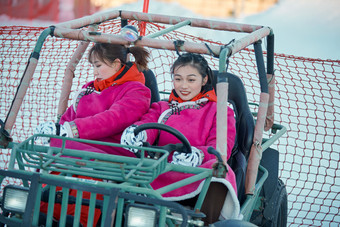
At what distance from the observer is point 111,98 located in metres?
2.99

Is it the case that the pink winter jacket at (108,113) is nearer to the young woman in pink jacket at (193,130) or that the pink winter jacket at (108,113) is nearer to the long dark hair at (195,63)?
the young woman in pink jacket at (193,130)

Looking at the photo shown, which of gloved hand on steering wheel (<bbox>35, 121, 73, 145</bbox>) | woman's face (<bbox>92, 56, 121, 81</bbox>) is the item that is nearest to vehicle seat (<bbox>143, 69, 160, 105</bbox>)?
woman's face (<bbox>92, 56, 121, 81</bbox>)

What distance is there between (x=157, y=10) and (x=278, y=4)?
209cm

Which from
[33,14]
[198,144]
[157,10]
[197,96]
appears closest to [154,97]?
[197,96]

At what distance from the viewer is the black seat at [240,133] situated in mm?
2779

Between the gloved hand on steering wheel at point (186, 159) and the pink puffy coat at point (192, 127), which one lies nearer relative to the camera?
the gloved hand on steering wheel at point (186, 159)

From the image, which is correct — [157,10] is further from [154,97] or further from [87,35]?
[87,35]

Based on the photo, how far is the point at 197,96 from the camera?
2.93 m

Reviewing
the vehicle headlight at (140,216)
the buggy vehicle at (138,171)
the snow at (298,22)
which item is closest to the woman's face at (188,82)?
the buggy vehicle at (138,171)

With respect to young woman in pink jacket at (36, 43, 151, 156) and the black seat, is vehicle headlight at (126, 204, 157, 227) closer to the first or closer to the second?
young woman in pink jacket at (36, 43, 151, 156)

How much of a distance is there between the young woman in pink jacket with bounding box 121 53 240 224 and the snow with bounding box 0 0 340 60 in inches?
172

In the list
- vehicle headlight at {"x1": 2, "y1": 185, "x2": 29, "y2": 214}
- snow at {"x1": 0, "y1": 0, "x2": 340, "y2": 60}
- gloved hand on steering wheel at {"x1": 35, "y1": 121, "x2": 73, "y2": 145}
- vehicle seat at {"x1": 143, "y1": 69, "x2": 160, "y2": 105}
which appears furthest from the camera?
snow at {"x1": 0, "y1": 0, "x2": 340, "y2": 60}

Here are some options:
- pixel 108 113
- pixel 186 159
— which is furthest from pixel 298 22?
pixel 186 159

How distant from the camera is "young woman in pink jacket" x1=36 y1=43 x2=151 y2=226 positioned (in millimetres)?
2727
